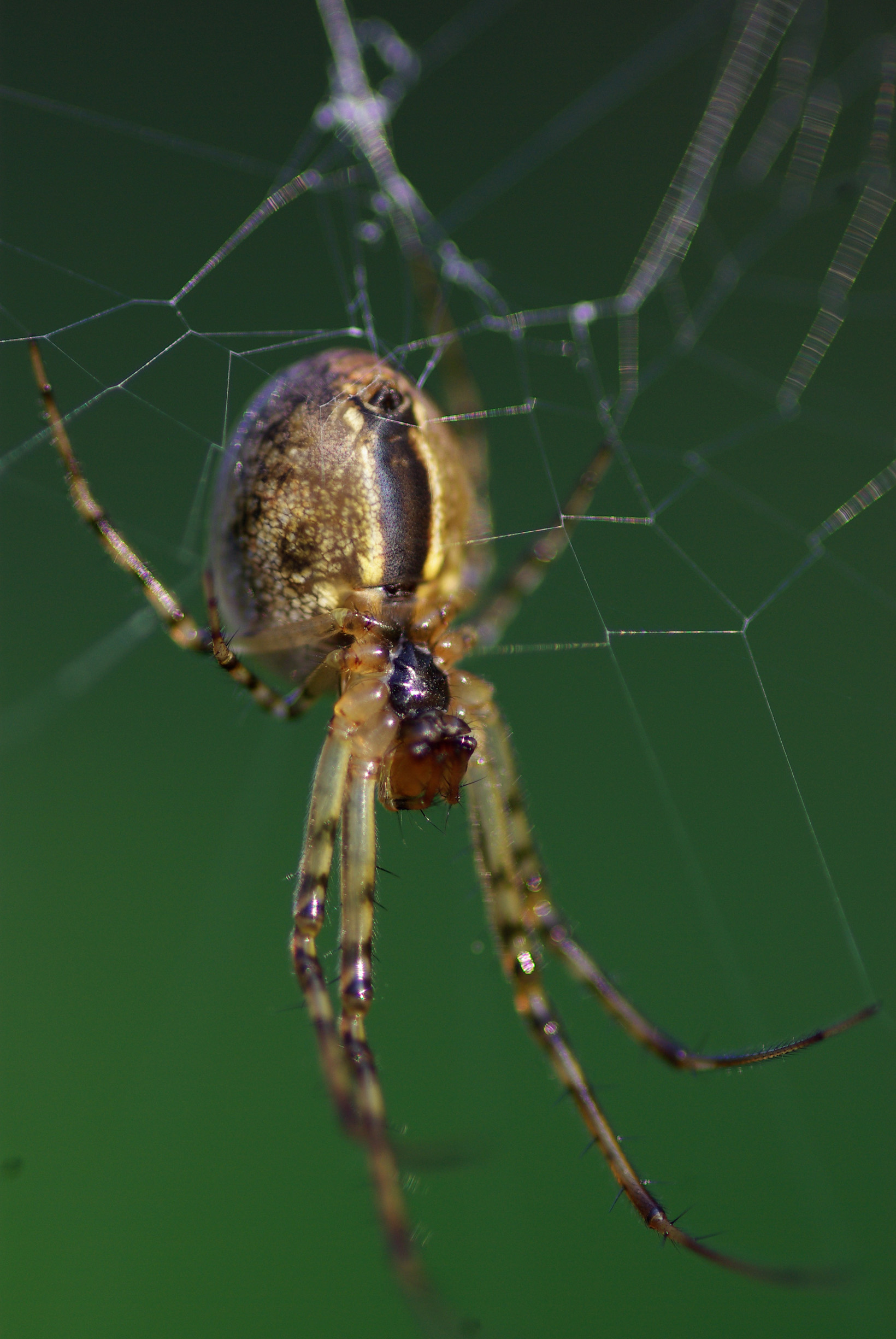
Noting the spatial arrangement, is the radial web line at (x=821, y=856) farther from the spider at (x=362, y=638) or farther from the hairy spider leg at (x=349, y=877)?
the hairy spider leg at (x=349, y=877)

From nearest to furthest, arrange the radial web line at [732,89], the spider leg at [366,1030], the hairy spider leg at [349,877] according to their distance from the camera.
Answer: the spider leg at [366,1030], the hairy spider leg at [349,877], the radial web line at [732,89]

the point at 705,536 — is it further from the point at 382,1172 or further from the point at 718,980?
the point at 382,1172

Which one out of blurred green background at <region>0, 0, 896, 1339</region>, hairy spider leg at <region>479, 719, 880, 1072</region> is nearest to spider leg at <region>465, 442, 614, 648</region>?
blurred green background at <region>0, 0, 896, 1339</region>

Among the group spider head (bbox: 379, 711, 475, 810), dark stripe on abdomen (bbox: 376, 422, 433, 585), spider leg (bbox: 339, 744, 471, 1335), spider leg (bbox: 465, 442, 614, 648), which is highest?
spider leg (bbox: 465, 442, 614, 648)

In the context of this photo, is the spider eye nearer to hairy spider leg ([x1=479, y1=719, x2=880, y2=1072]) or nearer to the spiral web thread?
the spiral web thread

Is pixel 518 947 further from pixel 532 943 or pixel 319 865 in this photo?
pixel 319 865

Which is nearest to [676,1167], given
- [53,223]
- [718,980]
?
[718,980]

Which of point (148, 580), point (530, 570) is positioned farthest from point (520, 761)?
point (148, 580)

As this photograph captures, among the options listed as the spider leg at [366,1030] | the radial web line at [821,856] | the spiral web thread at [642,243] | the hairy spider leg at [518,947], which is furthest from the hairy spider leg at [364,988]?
the radial web line at [821,856]

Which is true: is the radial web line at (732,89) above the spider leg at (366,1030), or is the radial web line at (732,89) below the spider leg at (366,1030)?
above

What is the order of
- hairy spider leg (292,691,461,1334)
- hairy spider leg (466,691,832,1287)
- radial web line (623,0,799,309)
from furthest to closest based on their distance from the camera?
radial web line (623,0,799,309) < hairy spider leg (466,691,832,1287) < hairy spider leg (292,691,461,1334)
